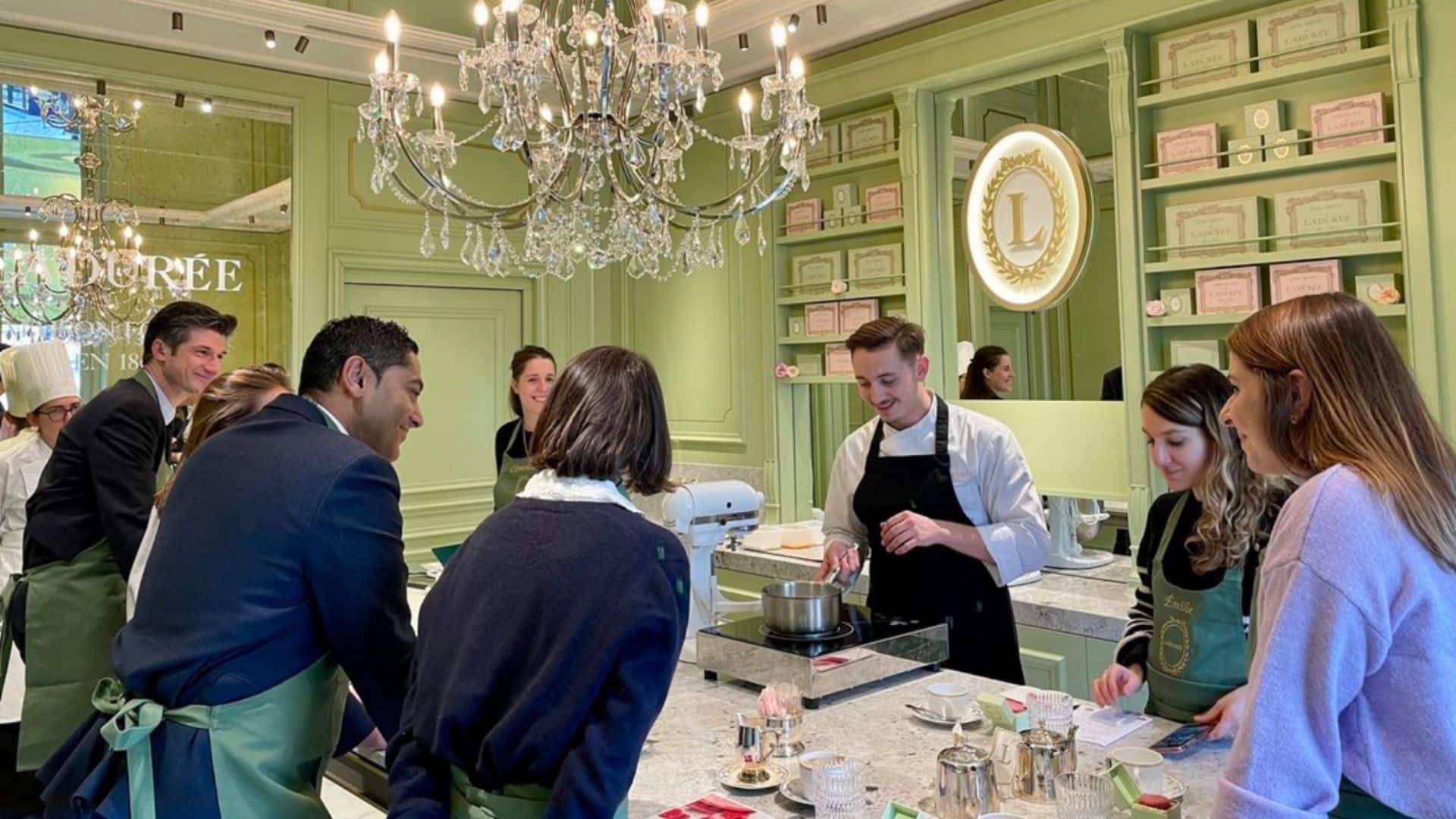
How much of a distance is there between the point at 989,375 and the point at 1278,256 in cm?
112

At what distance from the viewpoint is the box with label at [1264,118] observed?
2.95 metres

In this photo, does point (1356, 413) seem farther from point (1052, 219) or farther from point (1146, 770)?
point (1052, 219)

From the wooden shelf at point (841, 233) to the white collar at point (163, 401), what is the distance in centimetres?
259

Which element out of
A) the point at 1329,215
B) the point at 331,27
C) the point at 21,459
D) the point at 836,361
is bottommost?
the point at 21,459

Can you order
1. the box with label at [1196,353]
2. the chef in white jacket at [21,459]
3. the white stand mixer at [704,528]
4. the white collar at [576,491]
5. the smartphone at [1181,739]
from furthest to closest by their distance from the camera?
the box with label at [1196,353] → the chef in white jacket at [21,459] → the white stand mixer at [704,528] → the smartphone at [1181,739] → the white collar at [576,491]

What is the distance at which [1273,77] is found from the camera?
295 cm

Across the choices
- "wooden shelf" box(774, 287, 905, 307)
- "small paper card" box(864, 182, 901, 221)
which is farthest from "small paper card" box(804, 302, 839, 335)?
"small paper card" box(864, 182, 901, 221)

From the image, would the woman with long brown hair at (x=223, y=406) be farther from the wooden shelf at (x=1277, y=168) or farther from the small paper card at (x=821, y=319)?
the wooden shelf at (x=1277, y=168)

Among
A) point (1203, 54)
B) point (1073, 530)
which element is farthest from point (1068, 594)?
point (1203, 54)

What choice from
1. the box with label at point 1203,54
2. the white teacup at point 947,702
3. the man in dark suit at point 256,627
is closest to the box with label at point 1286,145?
the box with label at point 1203,54

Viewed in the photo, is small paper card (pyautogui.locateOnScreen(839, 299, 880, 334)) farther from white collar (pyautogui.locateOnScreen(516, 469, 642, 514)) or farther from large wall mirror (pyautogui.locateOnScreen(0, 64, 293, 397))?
white collar (pyautogui.locateOnScreen(516, 469, 642, 514))

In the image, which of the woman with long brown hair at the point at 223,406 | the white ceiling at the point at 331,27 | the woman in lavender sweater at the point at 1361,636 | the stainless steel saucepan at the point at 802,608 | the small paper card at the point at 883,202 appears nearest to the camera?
the woman in lavender sweater at the point at 1361,636

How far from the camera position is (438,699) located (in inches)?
50.7

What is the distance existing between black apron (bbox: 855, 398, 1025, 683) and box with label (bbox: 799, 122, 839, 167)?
6.11 ft
